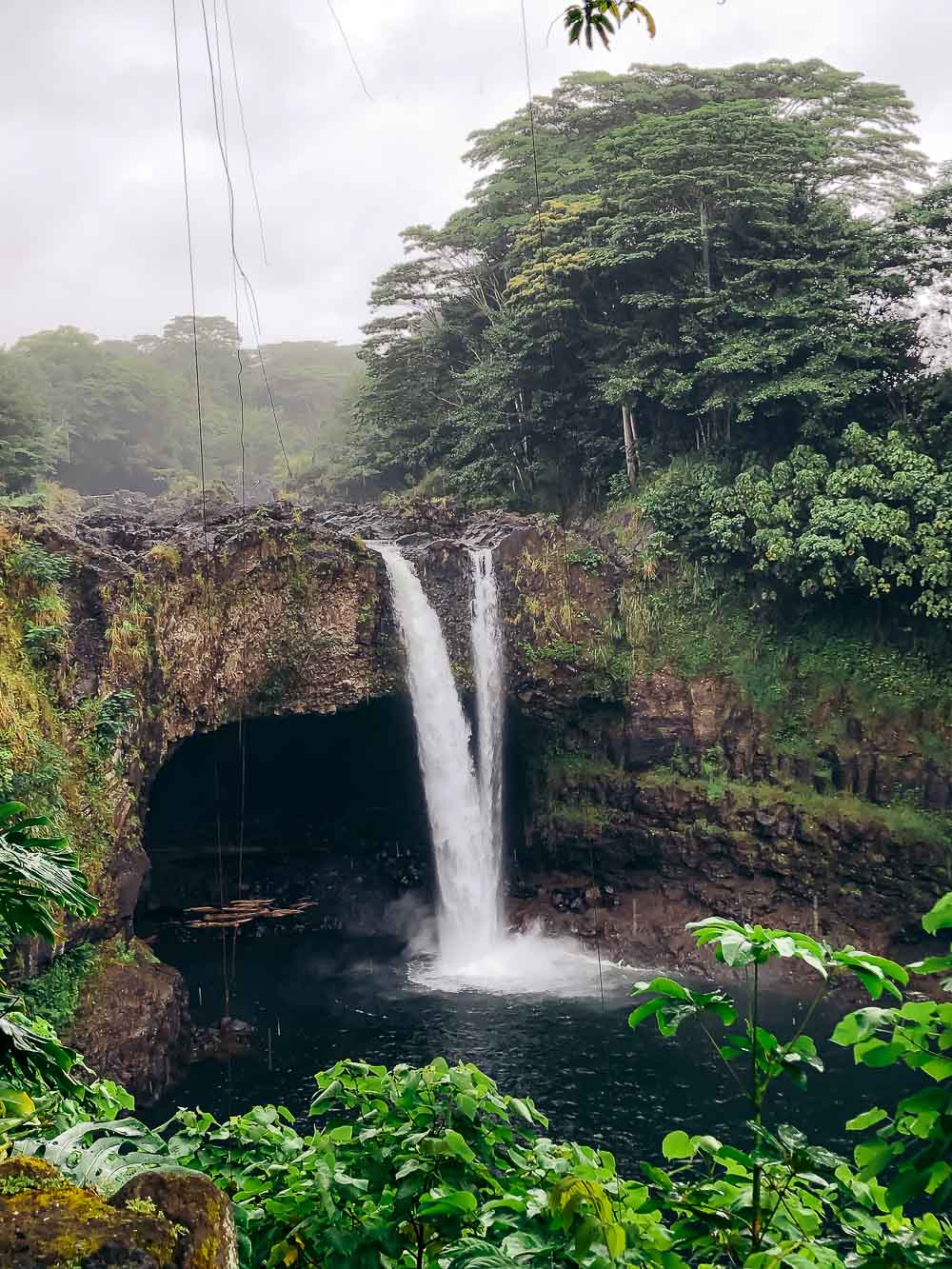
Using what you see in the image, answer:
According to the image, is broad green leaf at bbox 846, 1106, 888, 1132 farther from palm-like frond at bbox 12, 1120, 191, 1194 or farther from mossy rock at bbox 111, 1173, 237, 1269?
palm-like frond at bbox 12, 1120, 191, 1194

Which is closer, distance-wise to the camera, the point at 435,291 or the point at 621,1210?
the point at 621,1210

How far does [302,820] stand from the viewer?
783 inches

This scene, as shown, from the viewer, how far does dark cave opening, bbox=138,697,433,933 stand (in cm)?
1861

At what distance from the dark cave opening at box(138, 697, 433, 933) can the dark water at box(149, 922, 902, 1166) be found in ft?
5.95

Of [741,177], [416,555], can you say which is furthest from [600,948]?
[741,177]

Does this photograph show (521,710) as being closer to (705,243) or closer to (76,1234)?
(705,243)

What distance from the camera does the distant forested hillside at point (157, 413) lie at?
37.9 m

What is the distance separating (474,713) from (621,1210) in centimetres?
1711

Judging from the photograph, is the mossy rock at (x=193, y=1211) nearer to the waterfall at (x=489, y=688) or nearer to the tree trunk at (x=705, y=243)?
the waterfall at (x=489, y=688)

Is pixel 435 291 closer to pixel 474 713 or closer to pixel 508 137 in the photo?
pixel 508 137

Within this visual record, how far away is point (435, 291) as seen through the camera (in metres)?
25.5

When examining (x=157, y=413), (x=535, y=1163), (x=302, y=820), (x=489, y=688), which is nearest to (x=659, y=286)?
(x=489, y=688)

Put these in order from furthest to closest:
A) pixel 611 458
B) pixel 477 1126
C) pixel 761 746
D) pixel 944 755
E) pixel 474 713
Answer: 1. pixel 611 458
2. pixel 474 713
3. pixel 761 746
4. pixel 944 755
5. pixel 477 1126

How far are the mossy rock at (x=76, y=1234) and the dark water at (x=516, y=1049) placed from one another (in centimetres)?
1002
